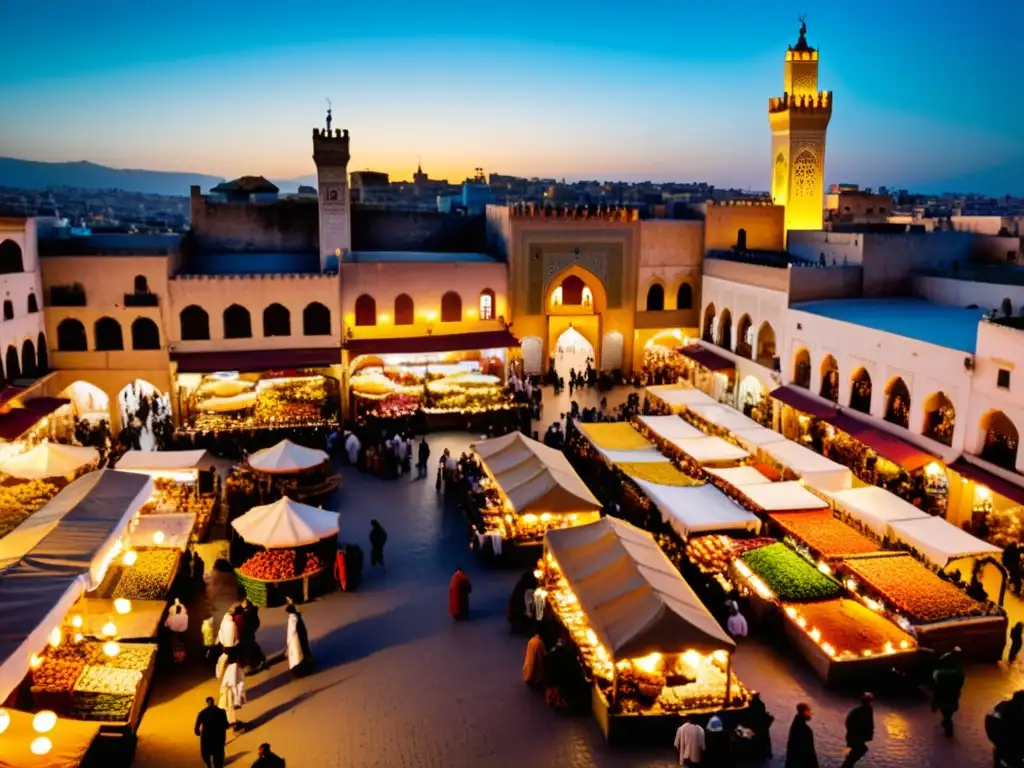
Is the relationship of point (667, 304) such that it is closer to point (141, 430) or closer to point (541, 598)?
point (141, 430)

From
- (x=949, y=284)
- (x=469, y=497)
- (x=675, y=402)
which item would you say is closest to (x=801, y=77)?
(x=949, y=284)

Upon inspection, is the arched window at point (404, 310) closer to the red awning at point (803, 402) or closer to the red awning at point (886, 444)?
the red awning at point (803, 402)

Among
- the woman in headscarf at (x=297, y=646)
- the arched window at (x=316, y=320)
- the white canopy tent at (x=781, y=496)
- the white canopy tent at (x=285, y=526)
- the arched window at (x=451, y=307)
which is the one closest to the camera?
the woman in headscarf at (x=297, y=646)

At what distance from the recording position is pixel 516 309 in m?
29.3

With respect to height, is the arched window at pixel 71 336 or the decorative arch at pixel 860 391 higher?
the arched window at pixel 71 336

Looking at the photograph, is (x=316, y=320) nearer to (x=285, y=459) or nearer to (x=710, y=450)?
(x=285, y=459)

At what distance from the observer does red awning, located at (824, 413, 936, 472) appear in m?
17.2

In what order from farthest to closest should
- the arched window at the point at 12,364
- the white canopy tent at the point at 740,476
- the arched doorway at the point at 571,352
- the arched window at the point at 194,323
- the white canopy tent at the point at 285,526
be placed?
1. the arched doorway at the point at 571,352
2. the arched window at the point at 194,323
3. the arched window at the point at 12,364
4. the white canopy tent at the point at 740,476
5. the white canopy tent at the point at 285,526

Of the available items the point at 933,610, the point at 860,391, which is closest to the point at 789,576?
the point at 933,610

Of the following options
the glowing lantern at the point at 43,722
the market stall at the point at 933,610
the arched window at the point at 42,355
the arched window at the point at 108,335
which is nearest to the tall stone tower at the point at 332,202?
the arched window at the point at 108,335

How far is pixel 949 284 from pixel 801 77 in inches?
491

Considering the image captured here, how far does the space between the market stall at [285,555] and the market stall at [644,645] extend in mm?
4405

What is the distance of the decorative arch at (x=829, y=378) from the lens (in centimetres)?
2147

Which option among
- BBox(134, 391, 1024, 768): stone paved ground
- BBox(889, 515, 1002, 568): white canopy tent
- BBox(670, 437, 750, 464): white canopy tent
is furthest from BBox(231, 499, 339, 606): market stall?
Result: BBox(889, 515, 1002, 568): white canopy tent
